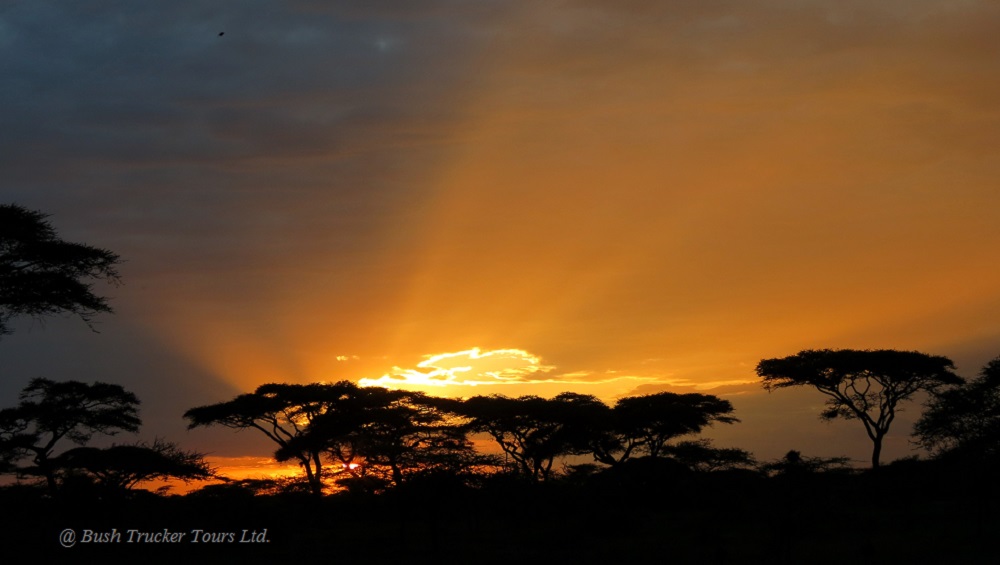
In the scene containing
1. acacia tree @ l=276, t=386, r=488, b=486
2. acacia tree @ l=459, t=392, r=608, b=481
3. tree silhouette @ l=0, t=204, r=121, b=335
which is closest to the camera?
tree silhouette @ l=0, t=204, r=121, b=335

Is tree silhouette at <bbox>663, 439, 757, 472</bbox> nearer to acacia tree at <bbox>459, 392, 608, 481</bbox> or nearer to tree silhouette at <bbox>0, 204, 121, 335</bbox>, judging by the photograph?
acacia tree at <bbox>459, 392, 608, 481</bbox>

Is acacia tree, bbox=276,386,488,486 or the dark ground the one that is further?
acacia tree, bbox=276,386,488,486

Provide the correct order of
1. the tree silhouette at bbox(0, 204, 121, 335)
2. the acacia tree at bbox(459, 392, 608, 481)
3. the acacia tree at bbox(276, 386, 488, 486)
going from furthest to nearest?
the acacia tree at bbox(459, 392, 608, 481)
the acacia tree at bbox(276, 386, 488, 486)
the tree silhouette at bbox(0, 204, 121, 335)

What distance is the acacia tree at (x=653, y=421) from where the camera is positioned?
222 ft

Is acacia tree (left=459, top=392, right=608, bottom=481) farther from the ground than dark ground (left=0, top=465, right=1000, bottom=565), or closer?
farther from the ground

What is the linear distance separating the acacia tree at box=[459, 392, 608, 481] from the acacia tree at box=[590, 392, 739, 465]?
1902 millimetres

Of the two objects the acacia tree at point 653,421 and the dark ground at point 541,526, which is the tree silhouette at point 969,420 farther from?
the acacia tree at point 653,421

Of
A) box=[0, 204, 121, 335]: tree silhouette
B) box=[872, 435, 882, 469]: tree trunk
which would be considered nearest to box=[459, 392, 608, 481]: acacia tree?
box=[872, 435, 882, 469]: tree trunk

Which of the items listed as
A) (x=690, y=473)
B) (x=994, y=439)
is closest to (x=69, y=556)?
(x=994, y=439)

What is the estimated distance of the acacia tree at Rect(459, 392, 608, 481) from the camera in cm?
6494

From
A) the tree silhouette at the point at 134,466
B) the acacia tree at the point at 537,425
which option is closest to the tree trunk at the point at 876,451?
the acacia tree at the point at 537,425

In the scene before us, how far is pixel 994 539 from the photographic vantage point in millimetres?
34500

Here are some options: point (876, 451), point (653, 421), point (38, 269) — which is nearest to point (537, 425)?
point (653, 421)

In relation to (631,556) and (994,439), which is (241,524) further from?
(994,439)
